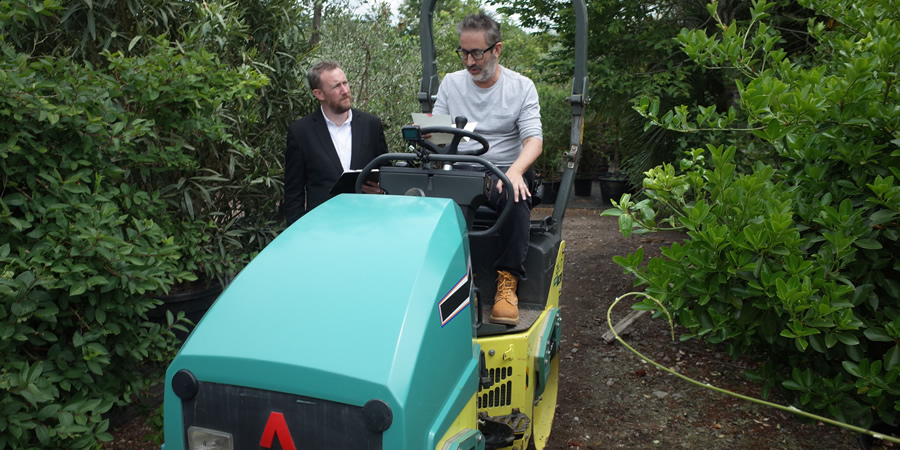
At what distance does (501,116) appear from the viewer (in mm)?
3152

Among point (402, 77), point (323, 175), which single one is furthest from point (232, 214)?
point (402, 77)

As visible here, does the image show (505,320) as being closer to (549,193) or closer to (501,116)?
(501,116)

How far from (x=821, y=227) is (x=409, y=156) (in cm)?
133

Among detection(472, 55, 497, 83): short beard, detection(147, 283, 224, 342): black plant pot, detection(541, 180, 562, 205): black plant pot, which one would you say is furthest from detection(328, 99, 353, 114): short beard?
detection(541, 180, 562, 205): black plant pot

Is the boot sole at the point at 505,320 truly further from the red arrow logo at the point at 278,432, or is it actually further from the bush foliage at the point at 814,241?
the red arrow logo at the point at 278,432

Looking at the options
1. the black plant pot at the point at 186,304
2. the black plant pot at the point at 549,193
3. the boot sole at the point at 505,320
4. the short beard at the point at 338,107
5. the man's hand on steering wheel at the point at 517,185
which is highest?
the short beard at the point at 338,107

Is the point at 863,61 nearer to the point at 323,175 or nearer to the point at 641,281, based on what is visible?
the point at 641,281

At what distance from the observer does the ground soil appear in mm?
3232

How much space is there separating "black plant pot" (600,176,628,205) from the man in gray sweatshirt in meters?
9.53

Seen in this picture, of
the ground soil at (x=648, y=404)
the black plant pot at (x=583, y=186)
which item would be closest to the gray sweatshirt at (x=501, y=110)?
the ground soil at (x=648, y=404)

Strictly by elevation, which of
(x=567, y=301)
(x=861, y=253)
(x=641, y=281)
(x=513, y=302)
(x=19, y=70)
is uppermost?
(x=19, y=70)

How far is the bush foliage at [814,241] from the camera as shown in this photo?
1.54 meters

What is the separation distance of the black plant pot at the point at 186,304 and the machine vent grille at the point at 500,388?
6.62 feet

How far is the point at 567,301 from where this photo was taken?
5.90 m
